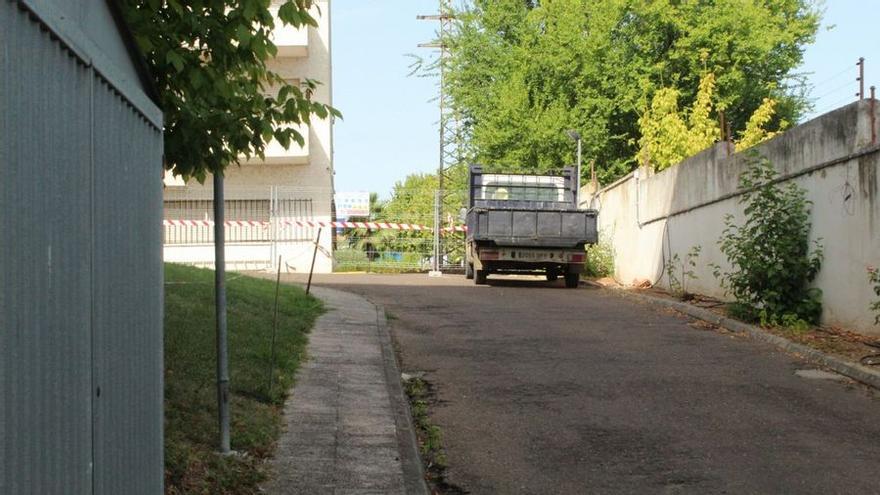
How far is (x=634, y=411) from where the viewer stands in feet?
27.1

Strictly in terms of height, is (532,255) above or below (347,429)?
above

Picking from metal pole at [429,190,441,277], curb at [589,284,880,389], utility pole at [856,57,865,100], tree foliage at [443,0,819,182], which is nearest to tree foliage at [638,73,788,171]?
tree foliage at [443,0,819,182]

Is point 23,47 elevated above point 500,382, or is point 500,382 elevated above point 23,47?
point 23,47

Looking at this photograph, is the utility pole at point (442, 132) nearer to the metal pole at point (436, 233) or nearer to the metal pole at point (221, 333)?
the metal pole at point (436, 233)

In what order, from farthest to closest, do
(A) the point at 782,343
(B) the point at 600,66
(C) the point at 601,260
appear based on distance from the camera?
(B) the point at 600,66, (C) the point at 601,260, (A) the point at 782,343

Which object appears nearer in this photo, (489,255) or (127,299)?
(127,299)

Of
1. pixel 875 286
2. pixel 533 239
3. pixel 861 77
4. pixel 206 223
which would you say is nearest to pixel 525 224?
pixel 533 239

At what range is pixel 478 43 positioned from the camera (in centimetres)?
4150

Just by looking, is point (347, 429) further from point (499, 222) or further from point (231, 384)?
point (499, 222)

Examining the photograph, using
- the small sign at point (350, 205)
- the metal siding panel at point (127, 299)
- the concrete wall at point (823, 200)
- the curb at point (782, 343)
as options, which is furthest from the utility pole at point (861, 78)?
the small sign at point (350, 205)

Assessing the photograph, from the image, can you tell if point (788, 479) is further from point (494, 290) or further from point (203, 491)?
point (494, 290)

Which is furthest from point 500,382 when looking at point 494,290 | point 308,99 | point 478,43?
point 478,43

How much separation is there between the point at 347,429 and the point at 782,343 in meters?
6.58

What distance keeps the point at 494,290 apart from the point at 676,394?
41.0ft
